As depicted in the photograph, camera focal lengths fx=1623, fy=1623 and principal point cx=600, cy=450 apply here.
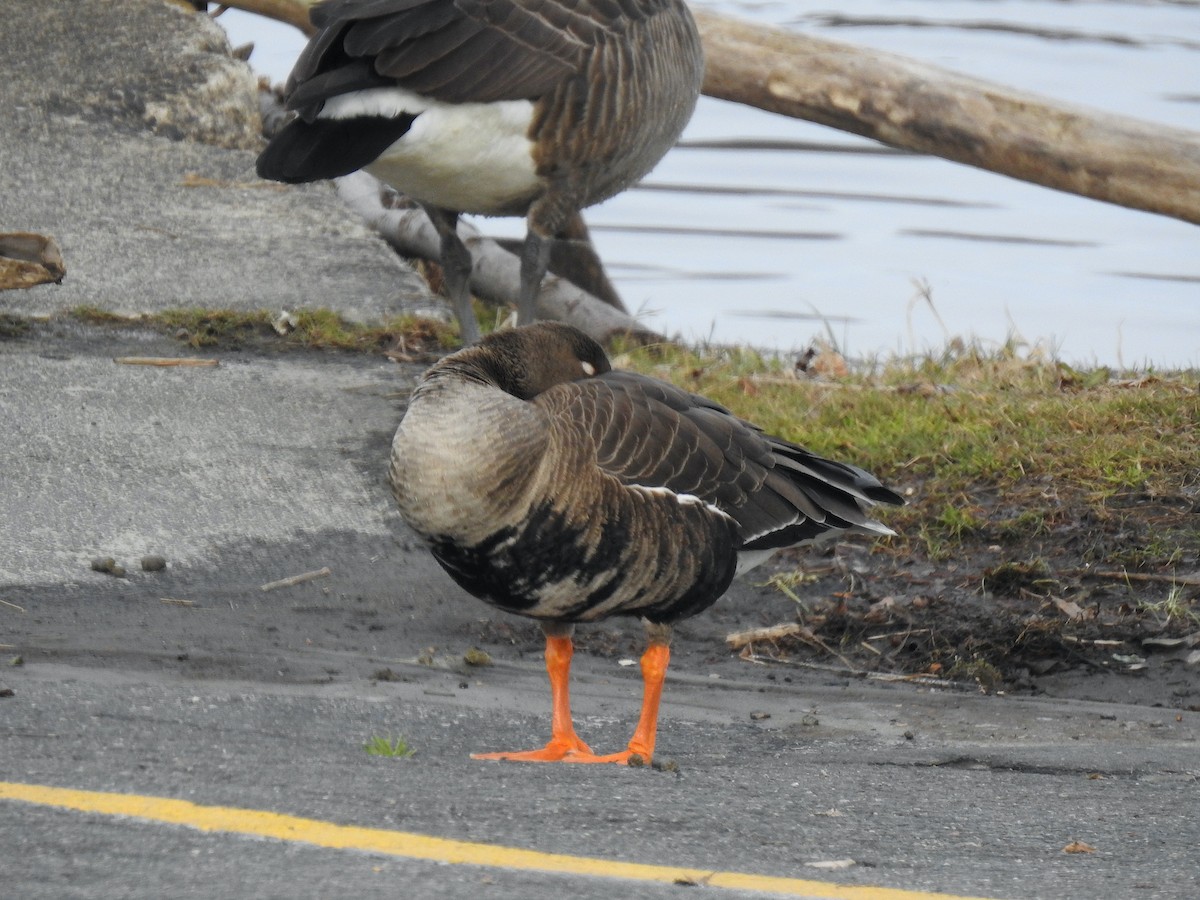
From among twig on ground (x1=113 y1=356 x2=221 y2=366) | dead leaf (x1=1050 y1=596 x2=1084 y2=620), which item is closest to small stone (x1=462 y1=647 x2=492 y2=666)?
dead leaf (x1=1050 y1=596 x2=1084 y2=620)

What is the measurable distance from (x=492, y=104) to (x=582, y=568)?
10.5 feet

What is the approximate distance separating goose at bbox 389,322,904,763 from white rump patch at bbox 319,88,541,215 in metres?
2.14

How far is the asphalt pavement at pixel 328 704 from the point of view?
3096 millimetres

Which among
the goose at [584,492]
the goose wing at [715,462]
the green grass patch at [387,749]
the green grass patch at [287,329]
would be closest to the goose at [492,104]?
the green grass patch at [287,329]

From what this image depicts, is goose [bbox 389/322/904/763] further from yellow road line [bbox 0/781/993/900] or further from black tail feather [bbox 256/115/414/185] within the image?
black tail feather [bbox 256/115/414/185]

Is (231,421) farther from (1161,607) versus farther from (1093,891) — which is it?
(1093,891)

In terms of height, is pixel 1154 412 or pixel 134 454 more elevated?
pixel 1154 412

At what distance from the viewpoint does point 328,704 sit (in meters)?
4.44

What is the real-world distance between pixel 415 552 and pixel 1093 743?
8.63 feet

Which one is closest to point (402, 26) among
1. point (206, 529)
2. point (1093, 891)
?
point (206, 529)

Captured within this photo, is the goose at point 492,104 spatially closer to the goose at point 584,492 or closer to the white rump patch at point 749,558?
the goose at point 584,492

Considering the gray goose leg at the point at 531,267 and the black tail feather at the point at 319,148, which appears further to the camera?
the gray goose leg at the point at 531,267

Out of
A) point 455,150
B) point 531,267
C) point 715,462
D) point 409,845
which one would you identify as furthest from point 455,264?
point 409,845

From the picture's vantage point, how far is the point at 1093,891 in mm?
3109
